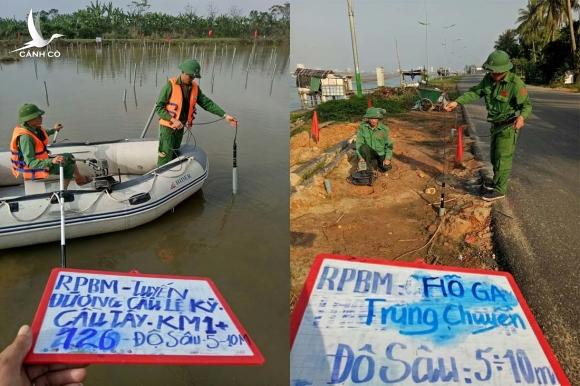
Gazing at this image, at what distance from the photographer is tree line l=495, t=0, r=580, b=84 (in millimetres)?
3533

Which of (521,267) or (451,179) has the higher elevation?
(451,179)

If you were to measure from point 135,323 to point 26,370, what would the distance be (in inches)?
8.6

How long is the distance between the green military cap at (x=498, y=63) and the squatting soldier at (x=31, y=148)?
2704mm

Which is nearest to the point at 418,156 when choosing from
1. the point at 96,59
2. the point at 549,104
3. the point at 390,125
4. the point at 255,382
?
the point at 390,125

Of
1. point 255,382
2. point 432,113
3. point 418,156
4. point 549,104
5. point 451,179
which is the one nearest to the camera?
point 255,382

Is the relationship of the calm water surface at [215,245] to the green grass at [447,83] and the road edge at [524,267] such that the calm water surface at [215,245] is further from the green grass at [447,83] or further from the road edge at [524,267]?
the green grass at [447,83]

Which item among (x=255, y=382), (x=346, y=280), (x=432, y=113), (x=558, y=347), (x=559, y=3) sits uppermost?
(x=559, y=3)

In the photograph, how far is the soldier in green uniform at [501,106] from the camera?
238cm

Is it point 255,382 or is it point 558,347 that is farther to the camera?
point 255,382

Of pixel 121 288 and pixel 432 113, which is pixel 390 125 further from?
pixel 121 288

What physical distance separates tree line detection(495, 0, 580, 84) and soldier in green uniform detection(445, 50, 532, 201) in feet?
0.97

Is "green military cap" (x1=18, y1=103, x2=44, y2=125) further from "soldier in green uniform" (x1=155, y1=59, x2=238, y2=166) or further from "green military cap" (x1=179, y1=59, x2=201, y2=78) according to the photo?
"green military cap" (x1=179, y1=59, x2=201, y2=78)

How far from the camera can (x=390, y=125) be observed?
12.0 feet

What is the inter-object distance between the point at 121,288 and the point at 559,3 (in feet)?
15.1
